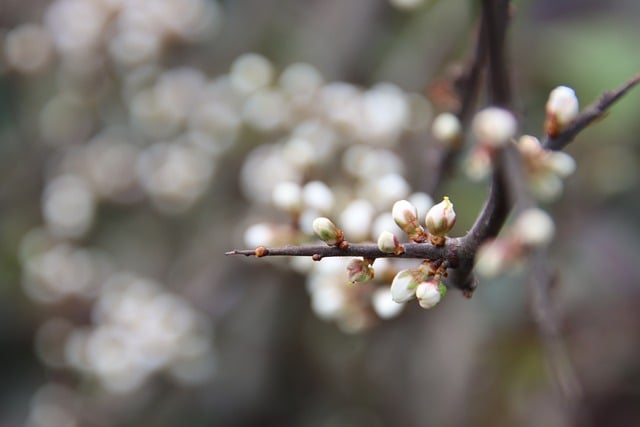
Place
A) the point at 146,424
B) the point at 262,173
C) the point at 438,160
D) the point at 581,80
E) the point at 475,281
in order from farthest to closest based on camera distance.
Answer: the point at 146,424 < the point at 581,80 < the point at 262,173 < the point at 438,160 < the point at 475,281

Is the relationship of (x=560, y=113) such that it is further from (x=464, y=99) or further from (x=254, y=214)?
(x=254, y=214)

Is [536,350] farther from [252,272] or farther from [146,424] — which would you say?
[146,424]

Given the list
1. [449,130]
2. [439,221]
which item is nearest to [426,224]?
[439,221]

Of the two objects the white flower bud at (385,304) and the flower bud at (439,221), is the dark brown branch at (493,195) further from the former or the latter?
the white flower bud at (385,304)

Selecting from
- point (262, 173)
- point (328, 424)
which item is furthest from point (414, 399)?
point (262, 173)

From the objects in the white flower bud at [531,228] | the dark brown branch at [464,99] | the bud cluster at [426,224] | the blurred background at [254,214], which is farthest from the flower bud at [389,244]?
the blurred background at [254,214]

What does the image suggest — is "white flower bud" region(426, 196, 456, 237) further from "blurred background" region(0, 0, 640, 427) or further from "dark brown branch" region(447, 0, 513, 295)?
"blurred background" region(0, 0, 640, 427)

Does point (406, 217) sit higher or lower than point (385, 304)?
higher
